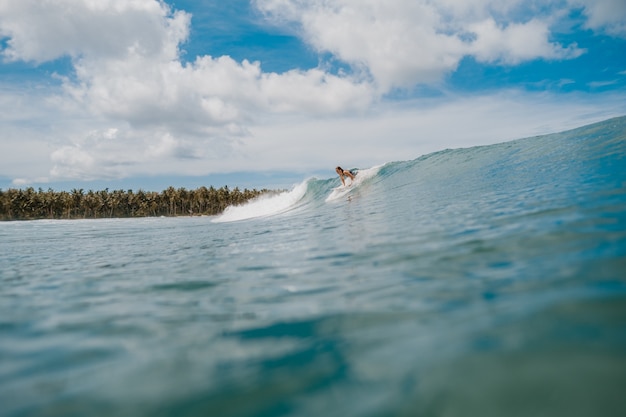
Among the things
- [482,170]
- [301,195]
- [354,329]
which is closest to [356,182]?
[301,195]

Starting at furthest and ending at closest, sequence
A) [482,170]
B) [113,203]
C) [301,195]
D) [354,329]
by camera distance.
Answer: [113,203]
[301,195]
[482,170]
[354,329]

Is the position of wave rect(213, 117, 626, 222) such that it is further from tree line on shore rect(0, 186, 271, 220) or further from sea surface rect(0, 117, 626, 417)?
tree line on shore rect(0, 186, 271, 220)

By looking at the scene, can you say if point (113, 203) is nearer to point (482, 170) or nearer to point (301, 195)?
point (301, 195)

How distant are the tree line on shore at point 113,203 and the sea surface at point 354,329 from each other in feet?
283

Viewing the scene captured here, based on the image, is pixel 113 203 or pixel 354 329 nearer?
pixel 354 329

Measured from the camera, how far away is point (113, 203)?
3984 inches

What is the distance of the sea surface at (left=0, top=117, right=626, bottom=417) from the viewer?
1.97 metres

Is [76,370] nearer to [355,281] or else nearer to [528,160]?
[355,281]

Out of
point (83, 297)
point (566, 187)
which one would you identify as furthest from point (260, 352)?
point (566, 187)

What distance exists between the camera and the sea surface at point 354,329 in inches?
77.5

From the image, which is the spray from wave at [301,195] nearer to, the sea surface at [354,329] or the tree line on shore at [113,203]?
the sea surface at [354,329]

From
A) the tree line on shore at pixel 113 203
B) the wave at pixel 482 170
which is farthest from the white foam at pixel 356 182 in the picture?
the tree line on shore at pixel 113 203

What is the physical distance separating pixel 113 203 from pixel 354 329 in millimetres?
110376

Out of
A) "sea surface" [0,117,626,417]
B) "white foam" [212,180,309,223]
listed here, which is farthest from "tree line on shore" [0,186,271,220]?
"sea surface" [0,117,626,417]
